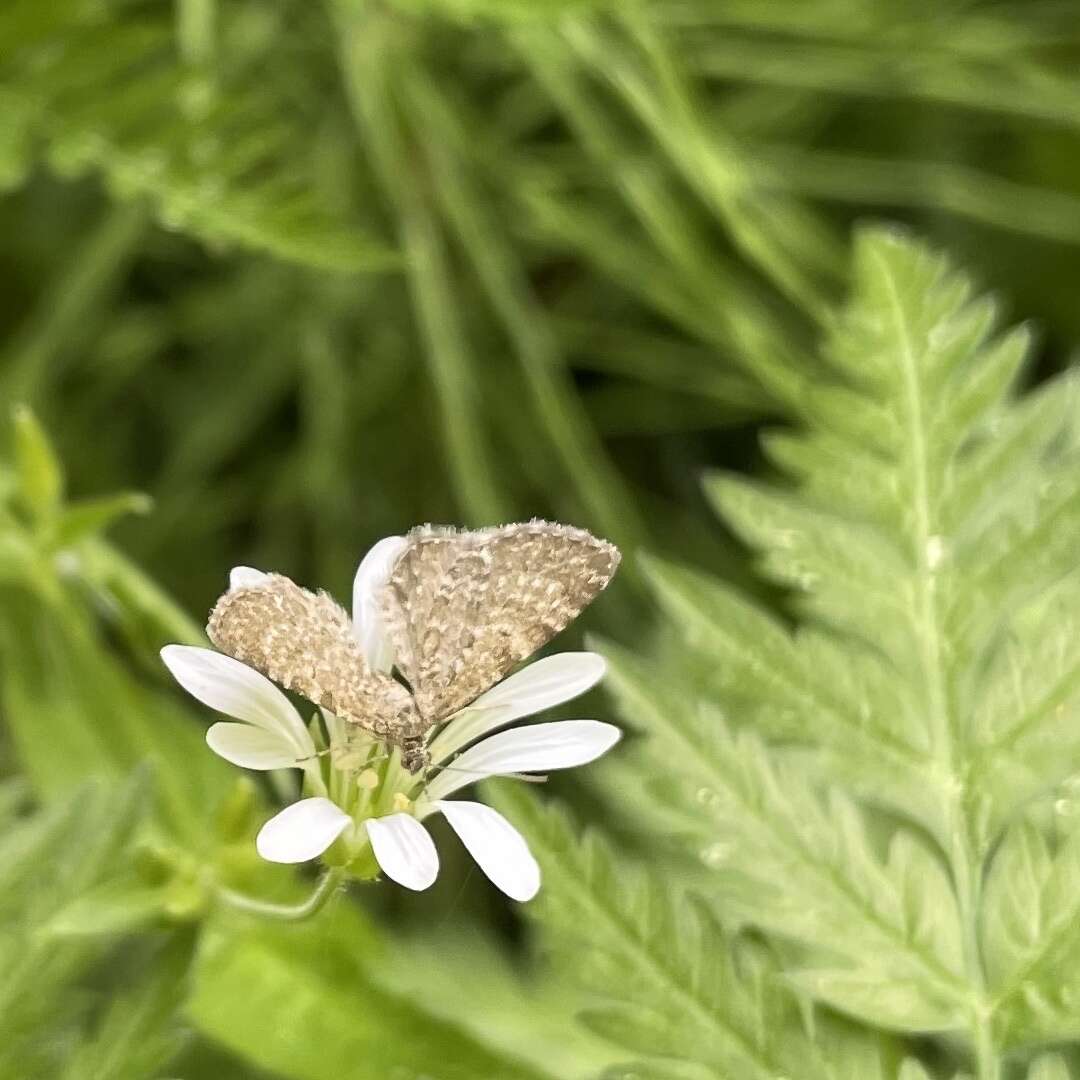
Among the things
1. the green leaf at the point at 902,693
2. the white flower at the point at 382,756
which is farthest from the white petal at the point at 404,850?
the green leaf at the point at 902,693

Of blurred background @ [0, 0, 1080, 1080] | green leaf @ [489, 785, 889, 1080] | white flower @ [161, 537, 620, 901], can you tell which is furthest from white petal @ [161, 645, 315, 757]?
blurred background @ [0, 0, 1080, 1080]

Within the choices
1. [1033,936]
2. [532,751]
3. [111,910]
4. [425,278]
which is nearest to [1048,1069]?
[1033,936]

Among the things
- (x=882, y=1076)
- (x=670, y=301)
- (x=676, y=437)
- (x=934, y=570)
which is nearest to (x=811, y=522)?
(x=934, y=570)

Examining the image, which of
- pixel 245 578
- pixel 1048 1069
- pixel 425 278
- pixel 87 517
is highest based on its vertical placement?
pixel 425 278

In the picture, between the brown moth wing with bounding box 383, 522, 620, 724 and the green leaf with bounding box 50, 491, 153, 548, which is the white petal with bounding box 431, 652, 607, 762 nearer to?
the brown moth wing with bounding box 383, 522, 620, 724

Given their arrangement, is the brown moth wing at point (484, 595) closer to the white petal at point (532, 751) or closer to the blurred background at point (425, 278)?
the white petal at point (532, 751)

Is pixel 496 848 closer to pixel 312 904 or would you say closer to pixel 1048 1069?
pixel 312 904
